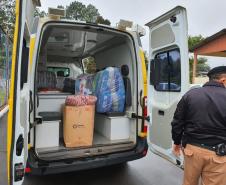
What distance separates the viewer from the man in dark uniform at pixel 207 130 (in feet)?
7.97

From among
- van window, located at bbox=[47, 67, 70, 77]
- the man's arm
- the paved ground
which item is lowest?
the paved ground

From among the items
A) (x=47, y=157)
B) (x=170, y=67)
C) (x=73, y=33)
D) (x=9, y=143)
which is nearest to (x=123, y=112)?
(x=170, y=67)

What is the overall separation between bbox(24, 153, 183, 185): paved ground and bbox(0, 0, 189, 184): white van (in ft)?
1.75

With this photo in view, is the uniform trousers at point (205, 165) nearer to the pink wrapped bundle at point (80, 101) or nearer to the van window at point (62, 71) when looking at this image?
the pink wrapped bundle at point (80, 101)

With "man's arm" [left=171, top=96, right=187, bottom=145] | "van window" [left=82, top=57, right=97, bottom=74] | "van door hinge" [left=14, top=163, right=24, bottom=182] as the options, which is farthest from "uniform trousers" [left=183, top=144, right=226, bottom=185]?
"van window" [left=82, top=57, right=97, bottom=74]

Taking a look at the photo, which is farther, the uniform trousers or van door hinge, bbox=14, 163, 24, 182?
the uniform trousers

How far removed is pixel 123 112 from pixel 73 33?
1.73m

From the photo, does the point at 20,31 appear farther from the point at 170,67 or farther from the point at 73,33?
the point at 73,33

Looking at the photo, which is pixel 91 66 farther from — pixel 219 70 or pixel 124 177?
pixel 219 70

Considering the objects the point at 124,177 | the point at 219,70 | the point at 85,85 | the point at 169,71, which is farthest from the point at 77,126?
the point at 219,70

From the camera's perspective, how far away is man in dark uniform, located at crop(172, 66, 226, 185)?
2430 mm

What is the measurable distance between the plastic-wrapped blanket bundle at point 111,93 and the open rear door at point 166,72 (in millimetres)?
450

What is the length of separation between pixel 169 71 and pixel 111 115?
3.67ft

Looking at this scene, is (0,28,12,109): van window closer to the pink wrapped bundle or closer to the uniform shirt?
the pink wrapped bundle
